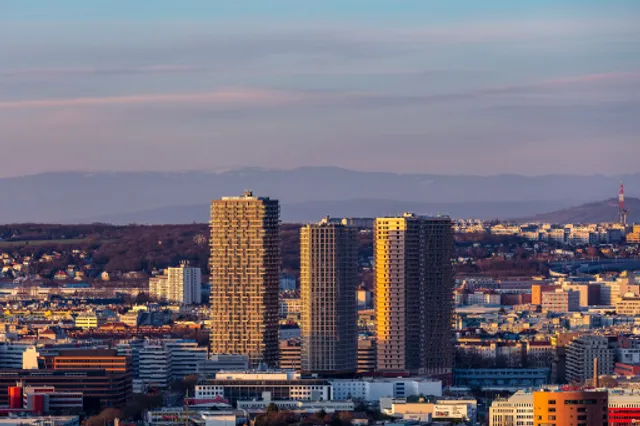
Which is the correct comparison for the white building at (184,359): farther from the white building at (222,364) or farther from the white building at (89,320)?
the white building at (89,320)

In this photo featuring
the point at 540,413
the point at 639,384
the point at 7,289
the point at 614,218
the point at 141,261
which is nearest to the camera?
the point at 540,413

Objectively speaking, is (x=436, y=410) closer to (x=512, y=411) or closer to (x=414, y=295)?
(x=512, y=411)

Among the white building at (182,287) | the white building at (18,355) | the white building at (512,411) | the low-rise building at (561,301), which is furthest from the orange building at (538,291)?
the white building at (512,411)

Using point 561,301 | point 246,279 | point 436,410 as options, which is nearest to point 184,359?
point 246,279

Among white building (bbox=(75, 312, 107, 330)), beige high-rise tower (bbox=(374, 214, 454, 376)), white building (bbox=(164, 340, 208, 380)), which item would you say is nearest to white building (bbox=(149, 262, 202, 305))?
white building (bbox=(75, 312, 107, 330))

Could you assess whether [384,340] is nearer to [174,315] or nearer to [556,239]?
[174,315]

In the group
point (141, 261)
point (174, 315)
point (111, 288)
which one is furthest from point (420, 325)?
point (141, 261)
